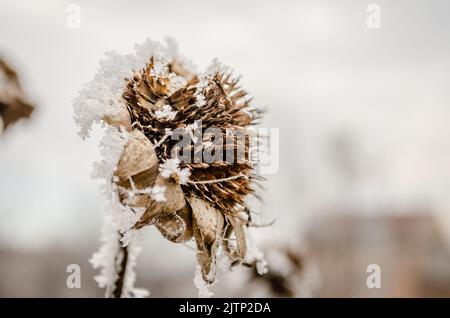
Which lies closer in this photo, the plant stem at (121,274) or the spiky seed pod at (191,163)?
the spiky seed pod at (191,163)

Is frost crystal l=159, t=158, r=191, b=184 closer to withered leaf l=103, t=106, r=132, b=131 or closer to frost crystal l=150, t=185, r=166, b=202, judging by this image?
frost crystal l=150, t=185, r=166, b=202

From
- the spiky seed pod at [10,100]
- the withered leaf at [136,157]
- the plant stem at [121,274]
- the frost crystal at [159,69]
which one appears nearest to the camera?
the withered leaf at [136,157]

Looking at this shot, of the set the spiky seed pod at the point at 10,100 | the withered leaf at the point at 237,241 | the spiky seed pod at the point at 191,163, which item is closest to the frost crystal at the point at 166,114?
the spiky seed pod at the point at 191,163

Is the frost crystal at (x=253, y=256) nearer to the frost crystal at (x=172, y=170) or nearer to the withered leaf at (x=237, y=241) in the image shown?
the withered leaf at (x=237, y=241)

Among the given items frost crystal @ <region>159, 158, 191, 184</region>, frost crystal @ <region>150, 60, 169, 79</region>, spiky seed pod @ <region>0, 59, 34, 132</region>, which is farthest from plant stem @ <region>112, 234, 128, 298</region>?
spiky seed pod @ <region>0, 59, 34, 132</region>

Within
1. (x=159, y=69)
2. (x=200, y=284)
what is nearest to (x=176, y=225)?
(x=200, y=284)

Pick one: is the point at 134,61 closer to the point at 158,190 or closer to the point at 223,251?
the point at 158,190
